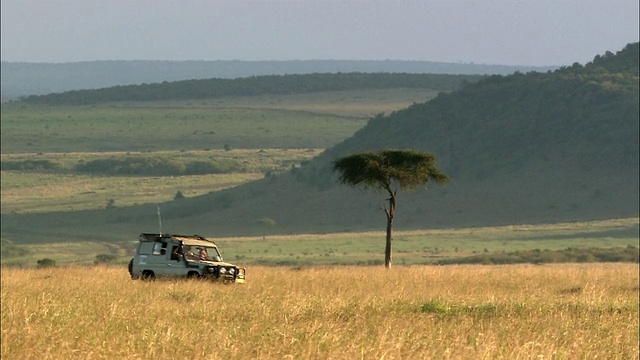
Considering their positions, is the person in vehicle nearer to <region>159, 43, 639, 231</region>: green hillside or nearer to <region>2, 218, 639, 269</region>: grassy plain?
<region>2, 218, 639, 269</region>: grassy plain

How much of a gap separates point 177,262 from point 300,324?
12816mm

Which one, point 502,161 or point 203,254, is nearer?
point 203,254

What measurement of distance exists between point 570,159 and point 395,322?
9128 cm

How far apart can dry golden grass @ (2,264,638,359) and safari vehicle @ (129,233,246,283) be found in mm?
1325

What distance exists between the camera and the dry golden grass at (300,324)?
10.4 metres

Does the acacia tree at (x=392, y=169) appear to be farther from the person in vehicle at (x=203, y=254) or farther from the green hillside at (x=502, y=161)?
the green hillside at (x=502, y=161)

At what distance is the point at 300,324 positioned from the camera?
44.0 ft

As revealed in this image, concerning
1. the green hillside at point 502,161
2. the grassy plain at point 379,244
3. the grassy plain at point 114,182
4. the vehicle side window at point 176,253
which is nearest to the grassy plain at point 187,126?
the grassy plain at point 114,182

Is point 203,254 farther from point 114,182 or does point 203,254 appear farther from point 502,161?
point 114,182

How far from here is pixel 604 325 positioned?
14266 mm

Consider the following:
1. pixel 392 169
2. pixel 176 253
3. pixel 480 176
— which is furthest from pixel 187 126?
pixel 176 253

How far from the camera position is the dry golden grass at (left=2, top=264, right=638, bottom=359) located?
34.1 feet

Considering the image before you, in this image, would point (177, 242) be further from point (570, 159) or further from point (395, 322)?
point (570, 159)

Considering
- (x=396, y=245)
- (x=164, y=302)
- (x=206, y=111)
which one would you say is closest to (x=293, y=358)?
(x=164, y=302)
